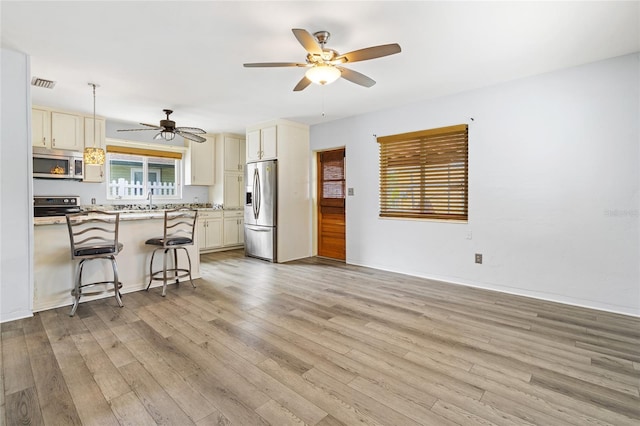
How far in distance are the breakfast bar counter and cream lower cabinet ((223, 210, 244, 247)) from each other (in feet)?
8.65

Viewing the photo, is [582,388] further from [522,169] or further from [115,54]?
[115,54]

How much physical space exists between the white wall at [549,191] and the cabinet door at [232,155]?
12.9 ft

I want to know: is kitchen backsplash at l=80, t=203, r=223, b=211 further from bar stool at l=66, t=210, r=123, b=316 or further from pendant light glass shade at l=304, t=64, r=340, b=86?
pendant light glass shade at l=304, t=64, r=340, b=86

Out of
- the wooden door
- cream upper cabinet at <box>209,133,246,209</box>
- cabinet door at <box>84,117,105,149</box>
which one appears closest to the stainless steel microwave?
cabinet door at <box>84,117,105,149</box>

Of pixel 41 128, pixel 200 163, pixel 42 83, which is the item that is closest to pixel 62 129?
pixel 41 128

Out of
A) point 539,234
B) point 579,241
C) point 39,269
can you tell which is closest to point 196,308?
point 39,269

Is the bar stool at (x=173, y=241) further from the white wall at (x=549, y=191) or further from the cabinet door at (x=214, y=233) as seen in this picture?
the white wall at (x=549, y=191)

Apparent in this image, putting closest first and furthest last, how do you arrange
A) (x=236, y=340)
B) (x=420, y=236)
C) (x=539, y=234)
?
(x=236, y=340)
(x=539, y=234)
(x=420, y=236)

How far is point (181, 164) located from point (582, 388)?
7.04 metres

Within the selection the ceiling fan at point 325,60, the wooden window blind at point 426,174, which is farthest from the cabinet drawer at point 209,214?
the ceiling fan at point 325,60

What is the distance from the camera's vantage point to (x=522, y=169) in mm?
3664

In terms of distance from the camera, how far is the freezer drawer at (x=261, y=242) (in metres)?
5.56

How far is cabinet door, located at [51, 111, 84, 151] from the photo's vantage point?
489 cm

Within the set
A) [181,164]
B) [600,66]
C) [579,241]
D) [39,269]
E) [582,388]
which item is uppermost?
[600,66]
